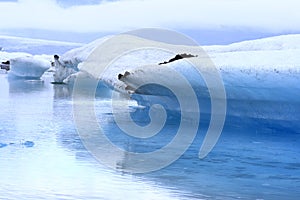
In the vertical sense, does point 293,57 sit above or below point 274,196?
above

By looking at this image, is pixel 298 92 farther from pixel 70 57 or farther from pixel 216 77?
pixel 70 57

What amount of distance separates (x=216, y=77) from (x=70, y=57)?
7.54m

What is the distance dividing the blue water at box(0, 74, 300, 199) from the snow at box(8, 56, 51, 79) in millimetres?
12301

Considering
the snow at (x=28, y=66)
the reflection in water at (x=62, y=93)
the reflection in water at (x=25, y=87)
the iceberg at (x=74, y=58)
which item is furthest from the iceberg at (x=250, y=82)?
the snow at (x=28, y=66)

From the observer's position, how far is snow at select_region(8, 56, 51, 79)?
18.1m

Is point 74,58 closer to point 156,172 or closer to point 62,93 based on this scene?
point 62,93

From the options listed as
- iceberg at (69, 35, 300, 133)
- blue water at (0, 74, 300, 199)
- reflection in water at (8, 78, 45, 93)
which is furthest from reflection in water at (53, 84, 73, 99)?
blue water at (0, 74, 300, 199)

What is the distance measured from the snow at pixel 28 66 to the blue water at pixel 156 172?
12.3 meters

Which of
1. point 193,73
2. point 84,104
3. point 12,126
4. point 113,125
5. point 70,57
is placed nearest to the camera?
point 193,73

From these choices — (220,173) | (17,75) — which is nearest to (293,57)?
(220,173)

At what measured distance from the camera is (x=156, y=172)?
3613 mm

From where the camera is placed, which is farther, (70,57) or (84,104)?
(70,57)

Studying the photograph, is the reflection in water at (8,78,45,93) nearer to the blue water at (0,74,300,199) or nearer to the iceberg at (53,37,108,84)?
the iceberg at (53,37,108,84)

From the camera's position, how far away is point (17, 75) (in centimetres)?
1980
